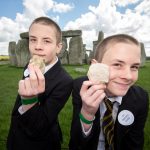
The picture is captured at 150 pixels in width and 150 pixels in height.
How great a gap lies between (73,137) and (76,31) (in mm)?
14152

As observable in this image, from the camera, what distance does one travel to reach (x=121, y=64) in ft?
5.56

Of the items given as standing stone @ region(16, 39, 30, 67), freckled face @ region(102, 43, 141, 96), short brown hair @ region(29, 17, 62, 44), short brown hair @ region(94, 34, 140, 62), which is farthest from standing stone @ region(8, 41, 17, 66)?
freckled face @ region(102, 43, 141, 96)

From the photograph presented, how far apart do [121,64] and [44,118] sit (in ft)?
2.17

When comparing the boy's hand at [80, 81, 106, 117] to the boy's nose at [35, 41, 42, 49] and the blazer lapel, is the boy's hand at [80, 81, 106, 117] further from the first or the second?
the boy's nose at [35, 41, 42, 49]

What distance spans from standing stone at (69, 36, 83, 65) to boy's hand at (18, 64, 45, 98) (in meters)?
13.8

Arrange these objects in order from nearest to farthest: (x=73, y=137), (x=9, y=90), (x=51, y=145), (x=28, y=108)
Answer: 1. (x=28, y=108)
2. (x=73, y=137)
3. (x=51, y=145)
4. (x=9, y=90)

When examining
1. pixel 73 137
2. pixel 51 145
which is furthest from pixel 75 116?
pixel 51 145

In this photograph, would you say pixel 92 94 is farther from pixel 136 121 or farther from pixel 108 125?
pixel 136 121

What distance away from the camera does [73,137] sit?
1.89m

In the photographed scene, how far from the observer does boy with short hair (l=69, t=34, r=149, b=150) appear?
1.68 m

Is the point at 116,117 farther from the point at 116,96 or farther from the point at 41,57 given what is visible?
the point at 41,57

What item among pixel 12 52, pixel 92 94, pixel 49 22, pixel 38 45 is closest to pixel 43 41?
pixel 38 45

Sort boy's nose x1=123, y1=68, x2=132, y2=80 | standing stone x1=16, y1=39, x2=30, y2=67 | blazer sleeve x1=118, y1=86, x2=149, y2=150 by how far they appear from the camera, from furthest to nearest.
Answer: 1. standing stone x1=16, y1=39, x2=30, y2=67
2. blazer sleeve x1=118, y1=86, x2=149, y2=150
3. boy's nose x1=123, y1=68, x2=132, y2=80

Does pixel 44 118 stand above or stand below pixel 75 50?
below
